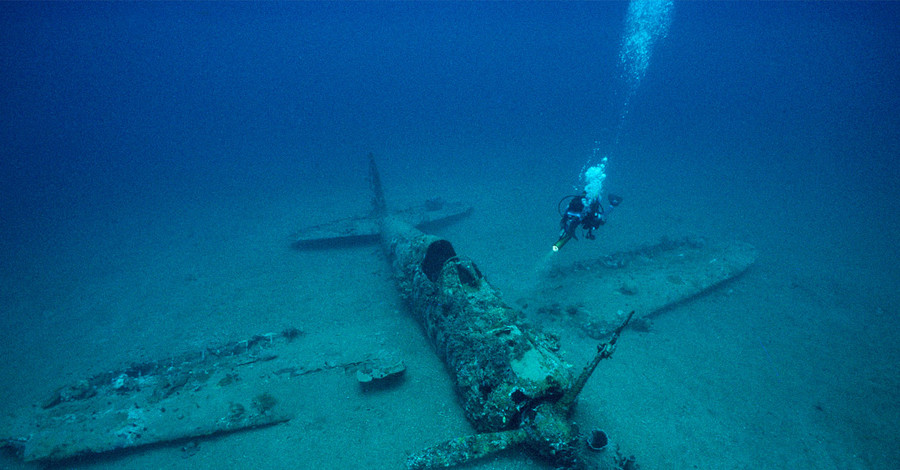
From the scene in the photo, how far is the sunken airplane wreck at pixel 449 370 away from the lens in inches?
156

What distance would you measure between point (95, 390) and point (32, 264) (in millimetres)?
12909

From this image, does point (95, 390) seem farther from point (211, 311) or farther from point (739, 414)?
point (739, 414)

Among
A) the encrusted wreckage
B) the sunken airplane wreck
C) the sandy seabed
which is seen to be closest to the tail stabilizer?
the sandy seabed

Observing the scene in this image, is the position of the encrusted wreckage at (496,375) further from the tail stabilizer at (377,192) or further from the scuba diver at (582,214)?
the tail stabilizer at (377,192)

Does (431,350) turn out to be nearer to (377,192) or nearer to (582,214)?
(582,214)

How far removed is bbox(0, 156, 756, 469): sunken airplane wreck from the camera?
3.95 metres

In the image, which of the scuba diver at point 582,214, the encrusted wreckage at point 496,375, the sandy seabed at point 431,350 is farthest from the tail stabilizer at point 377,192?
the scuba diver at point 582,214

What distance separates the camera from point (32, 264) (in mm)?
13648

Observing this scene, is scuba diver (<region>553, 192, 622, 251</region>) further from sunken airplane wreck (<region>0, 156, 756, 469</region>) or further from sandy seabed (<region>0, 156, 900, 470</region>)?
sandy seabed (<region>0, 156, 900, 470</region>)

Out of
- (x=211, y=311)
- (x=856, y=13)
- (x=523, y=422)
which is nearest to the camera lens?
(x=523, y=422)

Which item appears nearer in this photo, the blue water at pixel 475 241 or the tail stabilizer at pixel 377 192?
the blue water at pixel 475 241

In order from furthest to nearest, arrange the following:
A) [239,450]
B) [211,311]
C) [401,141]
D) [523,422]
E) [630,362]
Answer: [401,141] → [211,311] → [630,362] → [239,450] → [523,422]

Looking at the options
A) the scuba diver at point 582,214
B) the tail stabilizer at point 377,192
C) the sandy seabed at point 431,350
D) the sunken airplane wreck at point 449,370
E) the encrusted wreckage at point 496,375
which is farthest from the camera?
the tail stabilizer at point 377,192

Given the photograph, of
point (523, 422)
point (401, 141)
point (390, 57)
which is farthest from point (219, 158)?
point (390, 57)
